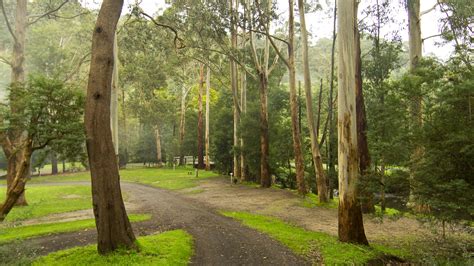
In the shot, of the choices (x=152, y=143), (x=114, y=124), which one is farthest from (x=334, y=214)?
(x=152, y=143)

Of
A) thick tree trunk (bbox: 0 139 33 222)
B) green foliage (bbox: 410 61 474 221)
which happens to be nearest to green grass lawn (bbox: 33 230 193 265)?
thick tree trunk (bbox: 0 139 33 222)

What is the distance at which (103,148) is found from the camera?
8055 mm

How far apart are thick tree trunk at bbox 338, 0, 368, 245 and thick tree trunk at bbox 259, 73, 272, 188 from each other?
477 inches

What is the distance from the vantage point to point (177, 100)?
150 feet

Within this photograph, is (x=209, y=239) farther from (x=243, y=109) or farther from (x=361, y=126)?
(x=243, y=109)

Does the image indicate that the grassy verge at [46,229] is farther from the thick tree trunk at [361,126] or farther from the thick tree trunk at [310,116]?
the thick tree trunk at [361,126]

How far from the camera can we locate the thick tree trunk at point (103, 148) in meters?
7.98

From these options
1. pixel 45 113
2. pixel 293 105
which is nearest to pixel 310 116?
pixel 293 105

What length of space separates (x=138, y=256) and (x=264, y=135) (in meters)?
15.1

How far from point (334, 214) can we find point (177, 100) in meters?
34.0

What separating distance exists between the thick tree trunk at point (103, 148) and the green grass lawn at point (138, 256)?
289mm

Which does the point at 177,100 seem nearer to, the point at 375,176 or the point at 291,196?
the point at 291,196

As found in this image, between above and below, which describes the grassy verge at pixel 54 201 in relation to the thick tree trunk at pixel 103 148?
below

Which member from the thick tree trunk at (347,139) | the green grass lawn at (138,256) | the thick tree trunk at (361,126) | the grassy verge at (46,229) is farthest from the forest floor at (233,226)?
the thick tree trunk at (361,126)
